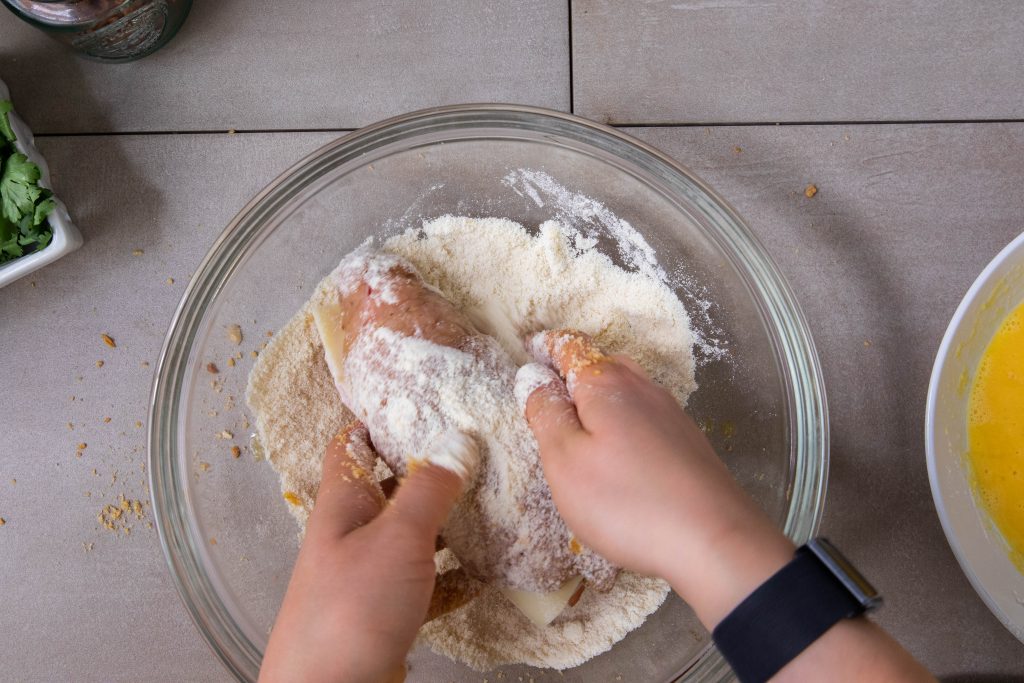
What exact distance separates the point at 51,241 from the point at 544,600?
0.86 metres

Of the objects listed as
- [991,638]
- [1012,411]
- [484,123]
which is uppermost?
[484,123]

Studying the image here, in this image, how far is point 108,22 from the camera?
0.95 m

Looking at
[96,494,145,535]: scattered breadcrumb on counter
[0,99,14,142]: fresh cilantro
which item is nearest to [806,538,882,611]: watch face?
[96,494,145,535]: scattered breadcrumb on counter

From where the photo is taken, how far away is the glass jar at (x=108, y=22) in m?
0.92

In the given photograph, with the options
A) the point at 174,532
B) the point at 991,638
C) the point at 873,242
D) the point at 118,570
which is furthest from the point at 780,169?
the point at 118,570

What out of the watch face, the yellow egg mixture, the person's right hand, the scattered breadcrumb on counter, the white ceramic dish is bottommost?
the yellow egg mixture

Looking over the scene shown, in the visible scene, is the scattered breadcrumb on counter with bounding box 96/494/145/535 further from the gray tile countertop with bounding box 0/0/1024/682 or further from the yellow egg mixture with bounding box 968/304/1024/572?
the yellow egg mixture with bounding box 968/304/1024/572

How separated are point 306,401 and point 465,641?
1.30 feet

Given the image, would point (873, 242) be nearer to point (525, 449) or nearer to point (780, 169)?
point (780, 169)

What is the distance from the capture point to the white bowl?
904mm

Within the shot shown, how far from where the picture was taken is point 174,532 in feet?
3.11

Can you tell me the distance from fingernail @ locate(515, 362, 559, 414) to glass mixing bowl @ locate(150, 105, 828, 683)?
26cm

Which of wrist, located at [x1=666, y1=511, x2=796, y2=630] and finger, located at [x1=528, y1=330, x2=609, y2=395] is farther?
finger, located at [x1=528, y1=330, x2=609, y2=395]

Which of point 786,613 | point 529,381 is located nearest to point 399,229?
point 529,381
